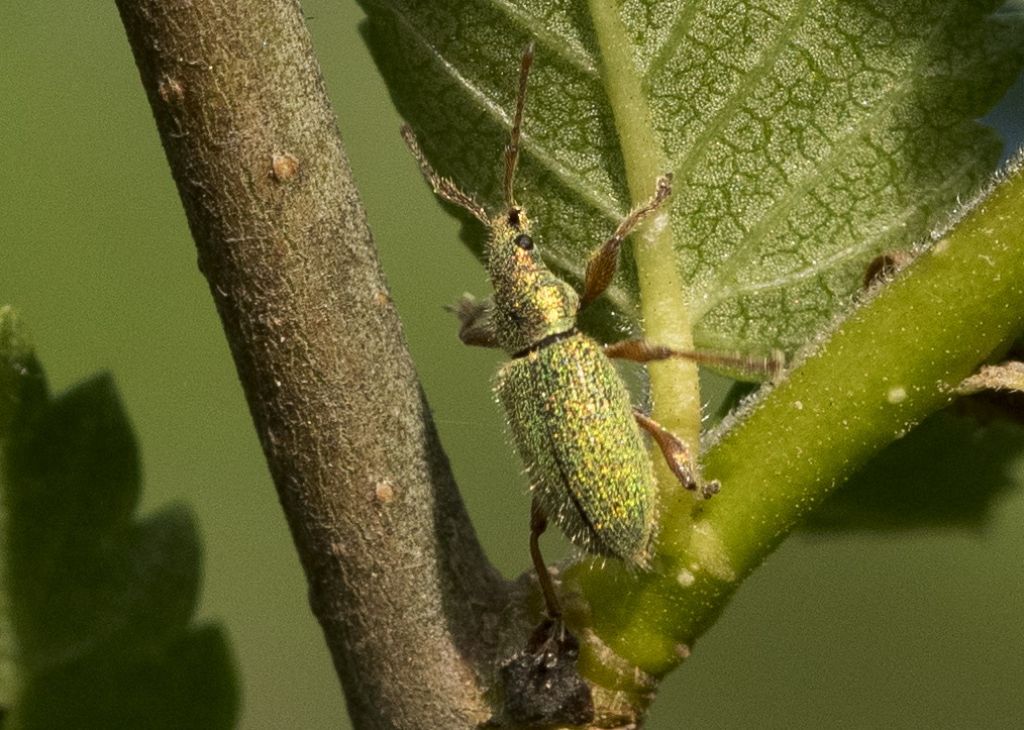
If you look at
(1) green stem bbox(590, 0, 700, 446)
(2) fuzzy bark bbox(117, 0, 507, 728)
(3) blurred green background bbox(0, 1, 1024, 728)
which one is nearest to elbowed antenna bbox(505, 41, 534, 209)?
(1) green stem bbox(590, 0, 700, 446)

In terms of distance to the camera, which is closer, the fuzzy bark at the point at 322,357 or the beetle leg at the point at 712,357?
the fuzzy bark at the point at 322,357

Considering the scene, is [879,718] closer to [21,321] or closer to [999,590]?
[999,590]

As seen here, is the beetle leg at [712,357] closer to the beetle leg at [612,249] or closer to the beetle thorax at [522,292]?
the beetle leg at [612,249]

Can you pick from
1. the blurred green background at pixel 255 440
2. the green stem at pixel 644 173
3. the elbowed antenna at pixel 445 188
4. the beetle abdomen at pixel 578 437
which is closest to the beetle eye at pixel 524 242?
the elbowed antenna at pixel 445 188

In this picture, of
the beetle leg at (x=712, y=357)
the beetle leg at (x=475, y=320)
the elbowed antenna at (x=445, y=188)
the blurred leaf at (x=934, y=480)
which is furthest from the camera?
the beetle leg at (x=475, y=320)

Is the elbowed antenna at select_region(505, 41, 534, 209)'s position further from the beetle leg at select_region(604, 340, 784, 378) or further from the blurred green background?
the blurred green background

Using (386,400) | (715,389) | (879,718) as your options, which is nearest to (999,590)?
(879,718)

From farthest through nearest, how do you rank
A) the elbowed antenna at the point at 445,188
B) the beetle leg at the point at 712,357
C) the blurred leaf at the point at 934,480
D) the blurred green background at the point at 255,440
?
the blurred green background at the point at 255,440 < the elbowed antenna at the point at 445,188 < the blurred leaf at the point at 934,480 < the beetle leg at the point at 712,357

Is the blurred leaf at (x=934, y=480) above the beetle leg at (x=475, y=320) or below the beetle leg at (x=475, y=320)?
above
